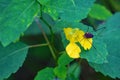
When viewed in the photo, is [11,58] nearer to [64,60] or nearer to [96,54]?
[64,60]

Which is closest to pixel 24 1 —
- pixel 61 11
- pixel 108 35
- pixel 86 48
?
pixel 61 11

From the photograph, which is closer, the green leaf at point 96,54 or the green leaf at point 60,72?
the green leaf at point 96,54

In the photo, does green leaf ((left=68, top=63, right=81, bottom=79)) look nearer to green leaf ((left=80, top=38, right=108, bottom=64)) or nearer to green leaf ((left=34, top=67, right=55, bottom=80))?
green leaf ((left=34, top=67, right=55, bottom=80))

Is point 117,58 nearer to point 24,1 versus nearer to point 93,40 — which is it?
point 93,40

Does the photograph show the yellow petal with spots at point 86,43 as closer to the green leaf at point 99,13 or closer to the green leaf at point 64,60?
the green leaf at point 64,60

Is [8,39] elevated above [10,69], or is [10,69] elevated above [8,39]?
[8,39]

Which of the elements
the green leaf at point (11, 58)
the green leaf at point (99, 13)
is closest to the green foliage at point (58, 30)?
the green leaf at point (11, 58)

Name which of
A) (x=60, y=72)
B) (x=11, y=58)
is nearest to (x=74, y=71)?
(x=60, y=72)
